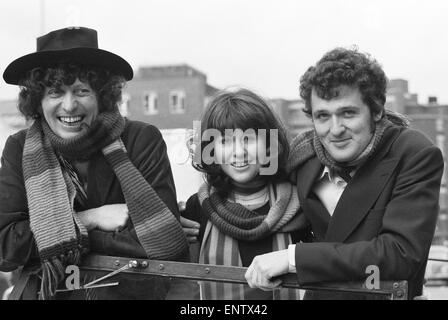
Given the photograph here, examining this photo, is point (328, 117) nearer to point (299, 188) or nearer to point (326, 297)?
point (299, 188)

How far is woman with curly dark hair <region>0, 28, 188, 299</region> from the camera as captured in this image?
2.93m

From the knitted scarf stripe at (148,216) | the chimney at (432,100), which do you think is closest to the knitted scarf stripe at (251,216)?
the knitted scarf stripe at (148,216)

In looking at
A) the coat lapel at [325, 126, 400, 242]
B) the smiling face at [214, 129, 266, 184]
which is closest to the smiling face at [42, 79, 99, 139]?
the smiling face at [214, 129, 266, 184]

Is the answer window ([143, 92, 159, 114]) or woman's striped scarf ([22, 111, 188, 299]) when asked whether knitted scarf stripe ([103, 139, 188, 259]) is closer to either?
woman's striped scarf ([22, 111, 188, 299])

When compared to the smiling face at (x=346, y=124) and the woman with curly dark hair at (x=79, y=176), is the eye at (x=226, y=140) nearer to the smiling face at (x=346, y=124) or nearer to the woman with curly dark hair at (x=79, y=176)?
the woman with curly dark hair at (x=79, y=176)

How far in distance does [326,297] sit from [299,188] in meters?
0.64

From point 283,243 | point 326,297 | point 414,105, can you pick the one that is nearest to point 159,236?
point 283,243

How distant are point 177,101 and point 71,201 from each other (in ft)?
137

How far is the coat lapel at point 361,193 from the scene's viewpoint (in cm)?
283

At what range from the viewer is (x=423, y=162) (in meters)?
2.73

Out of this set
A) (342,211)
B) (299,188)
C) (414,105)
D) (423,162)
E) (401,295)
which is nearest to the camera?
(401,295)

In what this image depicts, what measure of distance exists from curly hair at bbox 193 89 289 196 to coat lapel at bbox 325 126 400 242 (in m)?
0.44

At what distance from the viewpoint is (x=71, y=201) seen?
3.06 meters

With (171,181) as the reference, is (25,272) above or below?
below
